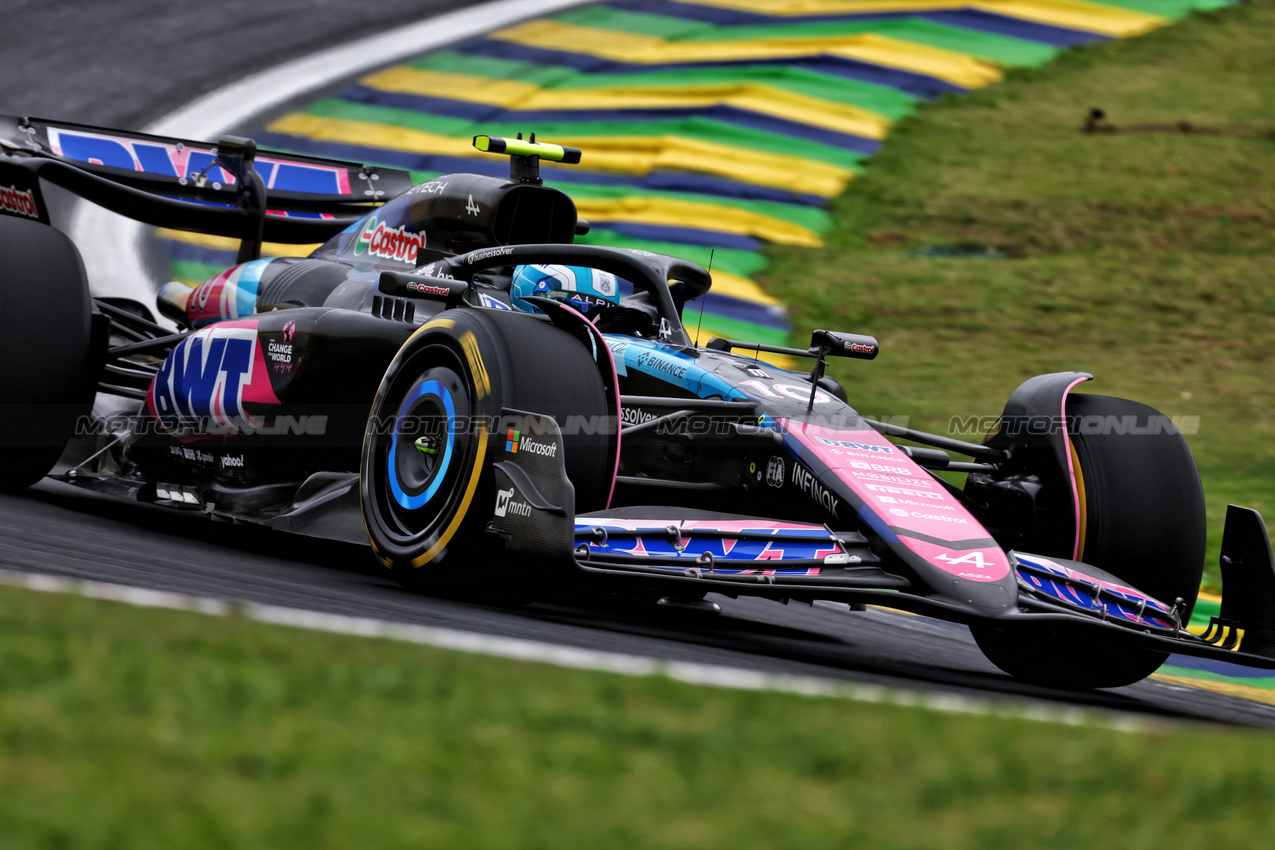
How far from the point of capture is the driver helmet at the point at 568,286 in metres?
6.22

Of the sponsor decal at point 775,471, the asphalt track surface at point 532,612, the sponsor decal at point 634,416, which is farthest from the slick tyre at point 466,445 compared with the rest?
the sponsor decal at point 775,471

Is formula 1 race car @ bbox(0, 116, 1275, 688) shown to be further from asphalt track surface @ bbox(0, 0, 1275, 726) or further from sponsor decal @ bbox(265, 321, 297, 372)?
asphalt track surface @ bbox(0, 0, 1275, 726)

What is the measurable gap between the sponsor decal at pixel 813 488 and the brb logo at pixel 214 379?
2.40m

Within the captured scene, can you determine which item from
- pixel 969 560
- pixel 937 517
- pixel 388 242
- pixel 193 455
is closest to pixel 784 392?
pixel 937 517

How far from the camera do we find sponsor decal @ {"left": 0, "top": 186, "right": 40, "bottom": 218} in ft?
23.5

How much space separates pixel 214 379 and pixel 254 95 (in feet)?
36.2

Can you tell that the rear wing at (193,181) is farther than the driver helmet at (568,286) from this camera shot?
Yes

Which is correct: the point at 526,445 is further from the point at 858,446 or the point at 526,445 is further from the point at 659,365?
the point at 858,446

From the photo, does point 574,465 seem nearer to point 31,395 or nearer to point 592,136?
point 31,395

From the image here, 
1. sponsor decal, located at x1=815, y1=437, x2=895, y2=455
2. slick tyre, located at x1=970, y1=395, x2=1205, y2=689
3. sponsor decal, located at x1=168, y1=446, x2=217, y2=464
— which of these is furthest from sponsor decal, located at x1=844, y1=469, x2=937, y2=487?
sponsor decal, located at x1=168, y1=446, x2=217, y2=464

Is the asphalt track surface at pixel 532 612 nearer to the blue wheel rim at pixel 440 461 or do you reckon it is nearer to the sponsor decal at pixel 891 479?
the blue wheel rim at pixel 440 461

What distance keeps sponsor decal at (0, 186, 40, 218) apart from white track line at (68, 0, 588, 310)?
160 inches

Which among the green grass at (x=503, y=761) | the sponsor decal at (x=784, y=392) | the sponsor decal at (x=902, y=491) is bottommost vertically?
the green grass at (x=503, y=761)

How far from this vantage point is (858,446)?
5246mm
